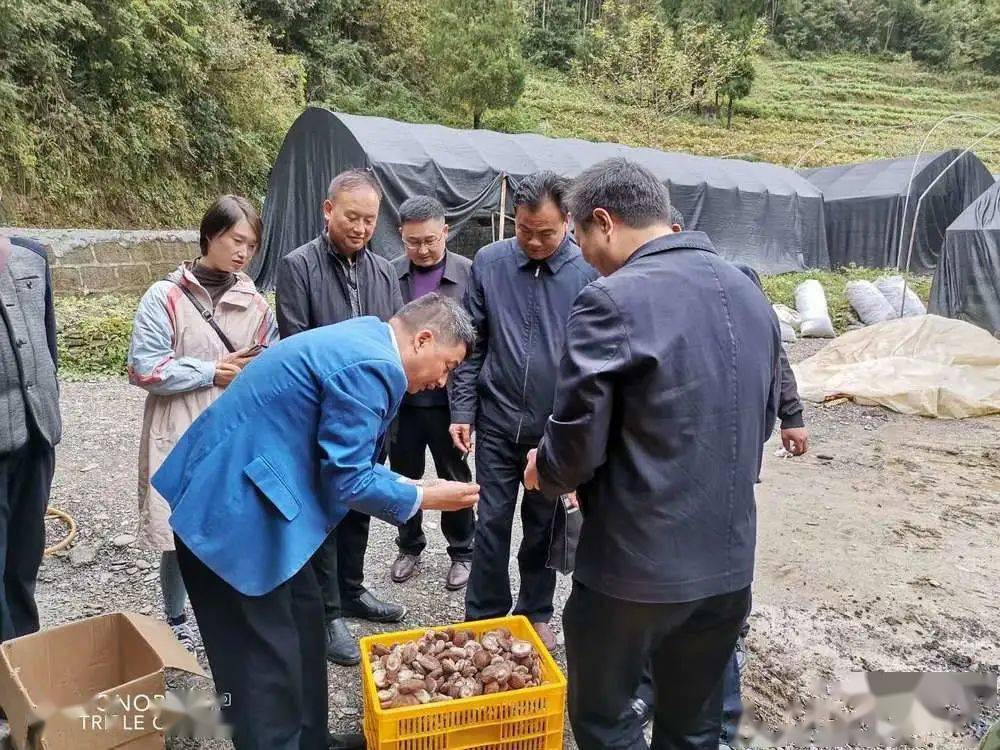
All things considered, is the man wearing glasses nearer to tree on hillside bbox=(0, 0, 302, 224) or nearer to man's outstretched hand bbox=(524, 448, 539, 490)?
man's outstretched hand bbox=(524, 448, 539, 490)

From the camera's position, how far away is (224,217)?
7.70 ft

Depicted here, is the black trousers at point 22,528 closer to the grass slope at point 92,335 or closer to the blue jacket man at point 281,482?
the blue jacket man at point 281,482

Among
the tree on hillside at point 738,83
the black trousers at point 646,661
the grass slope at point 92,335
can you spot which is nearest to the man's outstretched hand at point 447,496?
the black trousers at point 646,661

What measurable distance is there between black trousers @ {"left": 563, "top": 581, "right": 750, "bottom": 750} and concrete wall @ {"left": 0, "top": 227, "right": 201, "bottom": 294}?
7.91 metres

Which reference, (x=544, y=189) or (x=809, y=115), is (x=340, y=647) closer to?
(x=544, y=189)

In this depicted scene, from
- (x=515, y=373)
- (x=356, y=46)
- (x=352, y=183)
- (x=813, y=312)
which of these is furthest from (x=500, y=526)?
(x=356, y=46)

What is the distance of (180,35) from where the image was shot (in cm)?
1294

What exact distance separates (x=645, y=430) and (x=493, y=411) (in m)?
1.14

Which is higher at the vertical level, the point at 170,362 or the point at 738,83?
the point at 738,83

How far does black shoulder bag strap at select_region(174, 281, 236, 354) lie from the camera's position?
7.81ft

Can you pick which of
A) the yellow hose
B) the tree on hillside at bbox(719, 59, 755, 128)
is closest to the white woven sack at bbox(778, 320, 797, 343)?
the yellow hose

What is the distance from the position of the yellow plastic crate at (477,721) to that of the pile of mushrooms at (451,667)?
0.18 feet

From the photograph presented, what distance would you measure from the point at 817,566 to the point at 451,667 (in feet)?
7.74

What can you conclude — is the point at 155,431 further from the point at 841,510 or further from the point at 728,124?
the point at 728,124
